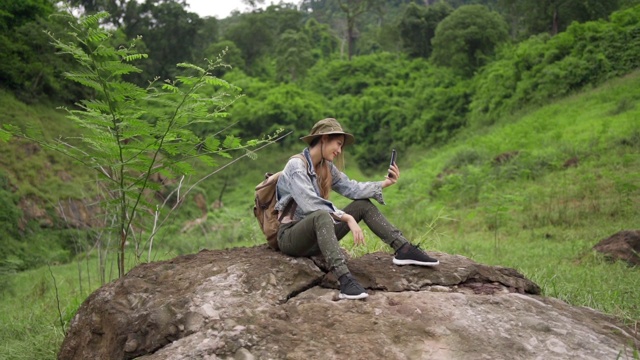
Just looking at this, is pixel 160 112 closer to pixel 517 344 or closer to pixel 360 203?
pixel 360 203

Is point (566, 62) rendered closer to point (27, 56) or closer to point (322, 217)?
point (27, 56)

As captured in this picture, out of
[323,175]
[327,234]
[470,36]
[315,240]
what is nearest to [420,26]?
[470,36]

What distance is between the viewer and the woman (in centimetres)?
333

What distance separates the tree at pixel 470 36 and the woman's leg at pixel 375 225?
68.3 ft

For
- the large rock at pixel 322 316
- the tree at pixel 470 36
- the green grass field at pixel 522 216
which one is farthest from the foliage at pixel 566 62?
the large rock at pixel 322 316

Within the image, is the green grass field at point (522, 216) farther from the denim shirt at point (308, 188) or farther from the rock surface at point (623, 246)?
the denim shirt at point (308, 188)

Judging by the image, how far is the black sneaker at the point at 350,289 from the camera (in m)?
3.20

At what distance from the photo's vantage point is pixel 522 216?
9273 millimetres

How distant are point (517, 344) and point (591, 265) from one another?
3936 mm

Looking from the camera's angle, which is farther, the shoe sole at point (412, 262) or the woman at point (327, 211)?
the shoe sole at point (412, 262)

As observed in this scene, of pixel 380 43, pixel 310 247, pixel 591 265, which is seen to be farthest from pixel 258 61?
pixel 310 247

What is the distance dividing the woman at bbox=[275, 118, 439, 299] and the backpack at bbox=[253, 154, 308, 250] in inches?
2.6

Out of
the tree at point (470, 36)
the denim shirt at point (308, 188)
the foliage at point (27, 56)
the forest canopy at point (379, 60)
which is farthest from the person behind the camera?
the tree at point (470, 36)

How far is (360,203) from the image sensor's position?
3.77m
